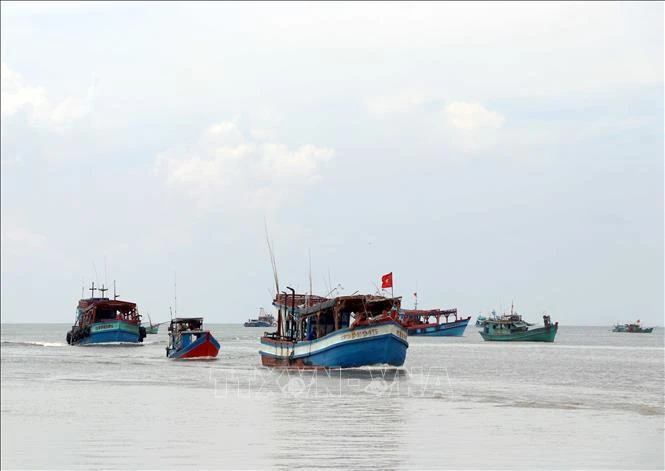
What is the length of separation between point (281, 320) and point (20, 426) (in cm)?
3809

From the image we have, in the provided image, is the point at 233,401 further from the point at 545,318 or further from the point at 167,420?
the point at 545,318

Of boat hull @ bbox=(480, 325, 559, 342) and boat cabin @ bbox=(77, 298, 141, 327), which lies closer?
boat cabin @ bbox=(77, 298, 141, 327)

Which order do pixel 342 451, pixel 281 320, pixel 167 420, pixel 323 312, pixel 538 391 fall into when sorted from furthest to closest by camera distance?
pixel 281 320
pixel 323 312
pixel 538 391
pixel 167 420
pixel 342 451

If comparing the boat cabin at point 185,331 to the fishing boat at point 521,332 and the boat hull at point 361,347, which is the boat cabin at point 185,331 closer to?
the boat hull at point 361,347

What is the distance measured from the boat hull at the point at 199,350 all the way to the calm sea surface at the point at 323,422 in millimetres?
16871

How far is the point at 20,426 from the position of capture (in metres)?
23.6

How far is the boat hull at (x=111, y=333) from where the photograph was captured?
308 feet

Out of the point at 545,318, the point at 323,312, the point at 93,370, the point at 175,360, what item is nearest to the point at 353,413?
the point at 323,312

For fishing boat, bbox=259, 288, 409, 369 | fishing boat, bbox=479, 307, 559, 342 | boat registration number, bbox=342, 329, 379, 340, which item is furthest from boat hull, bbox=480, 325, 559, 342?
boat registration number, bbox=342, 329, 379, 340

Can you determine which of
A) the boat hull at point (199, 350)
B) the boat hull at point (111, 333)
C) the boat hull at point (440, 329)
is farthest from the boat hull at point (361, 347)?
the boat hull at point (440, 329)

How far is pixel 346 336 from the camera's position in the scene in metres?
49.4

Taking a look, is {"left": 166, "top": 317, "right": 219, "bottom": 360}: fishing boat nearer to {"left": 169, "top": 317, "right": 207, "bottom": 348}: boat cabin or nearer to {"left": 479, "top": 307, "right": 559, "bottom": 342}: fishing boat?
{"left": 169, "top": 317, "right": 207, "bottom": 348}: boat cabin

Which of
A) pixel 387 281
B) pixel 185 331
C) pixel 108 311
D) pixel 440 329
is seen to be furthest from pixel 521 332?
pixel 387 281

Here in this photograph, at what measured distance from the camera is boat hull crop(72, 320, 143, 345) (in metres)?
93.8
